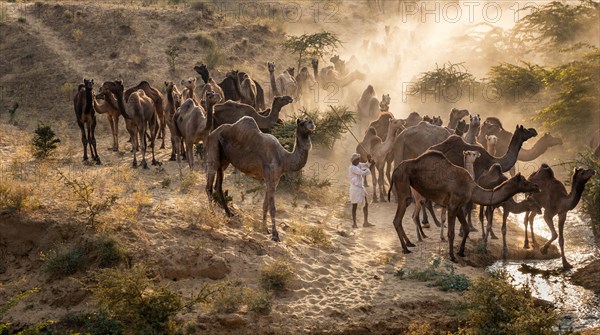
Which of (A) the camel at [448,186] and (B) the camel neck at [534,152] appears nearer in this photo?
(A) the camel at [448,186]

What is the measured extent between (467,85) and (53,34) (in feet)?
60.3

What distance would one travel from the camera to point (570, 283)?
1227 cm

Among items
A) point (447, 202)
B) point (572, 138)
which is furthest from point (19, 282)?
point (572, 138)

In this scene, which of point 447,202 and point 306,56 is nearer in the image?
point 447,202

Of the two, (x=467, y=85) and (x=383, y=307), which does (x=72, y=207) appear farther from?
(x=467, y=85)

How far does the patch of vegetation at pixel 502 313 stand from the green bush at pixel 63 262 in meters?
5.65

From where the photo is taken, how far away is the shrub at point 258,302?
9812 mm

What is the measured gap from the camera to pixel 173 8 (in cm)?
3522

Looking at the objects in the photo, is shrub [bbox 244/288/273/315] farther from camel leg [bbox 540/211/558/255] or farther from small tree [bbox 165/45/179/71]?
small tree [bbox 165/45/179/71]

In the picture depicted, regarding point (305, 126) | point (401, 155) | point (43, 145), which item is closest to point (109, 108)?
point (43, 145)

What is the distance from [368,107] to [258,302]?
1528 centimetres

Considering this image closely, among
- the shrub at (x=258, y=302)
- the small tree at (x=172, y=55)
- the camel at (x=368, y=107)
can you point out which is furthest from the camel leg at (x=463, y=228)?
the small tree at (x=172, y=55)

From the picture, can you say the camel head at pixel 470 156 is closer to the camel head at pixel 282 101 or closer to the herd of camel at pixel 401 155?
the herd of camel at pixel 401 155

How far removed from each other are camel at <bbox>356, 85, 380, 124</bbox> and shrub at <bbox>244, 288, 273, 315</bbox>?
14.9m
